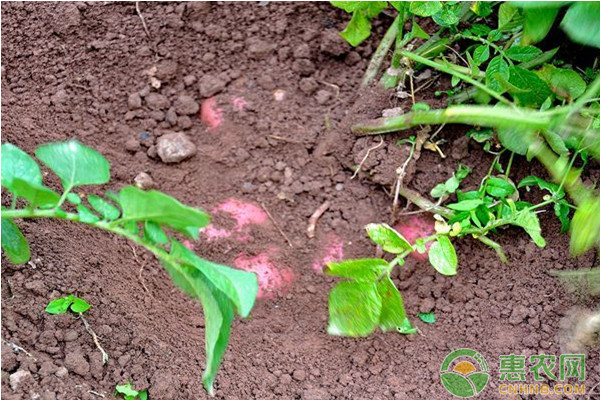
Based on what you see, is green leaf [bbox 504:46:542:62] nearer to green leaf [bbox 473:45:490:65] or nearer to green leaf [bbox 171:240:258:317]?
green leaf [bbox 473:45:490:65]

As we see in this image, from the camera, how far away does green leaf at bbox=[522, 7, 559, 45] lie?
141 cm

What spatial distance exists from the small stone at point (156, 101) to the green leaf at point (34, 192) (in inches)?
27.8

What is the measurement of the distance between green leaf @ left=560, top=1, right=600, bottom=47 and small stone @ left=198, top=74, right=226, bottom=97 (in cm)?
82

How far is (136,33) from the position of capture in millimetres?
1793

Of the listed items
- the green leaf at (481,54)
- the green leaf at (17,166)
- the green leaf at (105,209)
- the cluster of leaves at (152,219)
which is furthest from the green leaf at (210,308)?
the green leaf at (481,54)

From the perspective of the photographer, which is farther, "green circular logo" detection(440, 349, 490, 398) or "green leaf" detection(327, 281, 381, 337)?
"green circular logo" detection(440, 349, 490, 398)

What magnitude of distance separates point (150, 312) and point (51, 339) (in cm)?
21

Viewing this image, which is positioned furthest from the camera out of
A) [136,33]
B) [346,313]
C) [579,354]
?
[136,33]

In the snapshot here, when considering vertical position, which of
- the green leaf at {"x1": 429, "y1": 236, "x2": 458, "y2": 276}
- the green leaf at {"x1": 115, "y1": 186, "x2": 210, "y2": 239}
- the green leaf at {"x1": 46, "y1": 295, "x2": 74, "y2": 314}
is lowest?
the green leaf at {"x1": 46, "y1": 295, "x2": 74, "y2": 314}

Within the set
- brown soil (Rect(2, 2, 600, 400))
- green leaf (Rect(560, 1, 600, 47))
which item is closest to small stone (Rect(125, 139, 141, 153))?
brown soil (Rect(2, 2, 600, 400))

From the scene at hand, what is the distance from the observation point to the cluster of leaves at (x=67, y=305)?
4.62 feet

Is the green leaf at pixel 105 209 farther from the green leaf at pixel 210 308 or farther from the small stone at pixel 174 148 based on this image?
the small stone at pixel 174 148

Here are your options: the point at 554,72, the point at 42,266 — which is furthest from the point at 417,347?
the point at 42,266

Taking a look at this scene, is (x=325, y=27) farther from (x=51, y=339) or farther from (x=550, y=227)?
(x=51, y=339)
